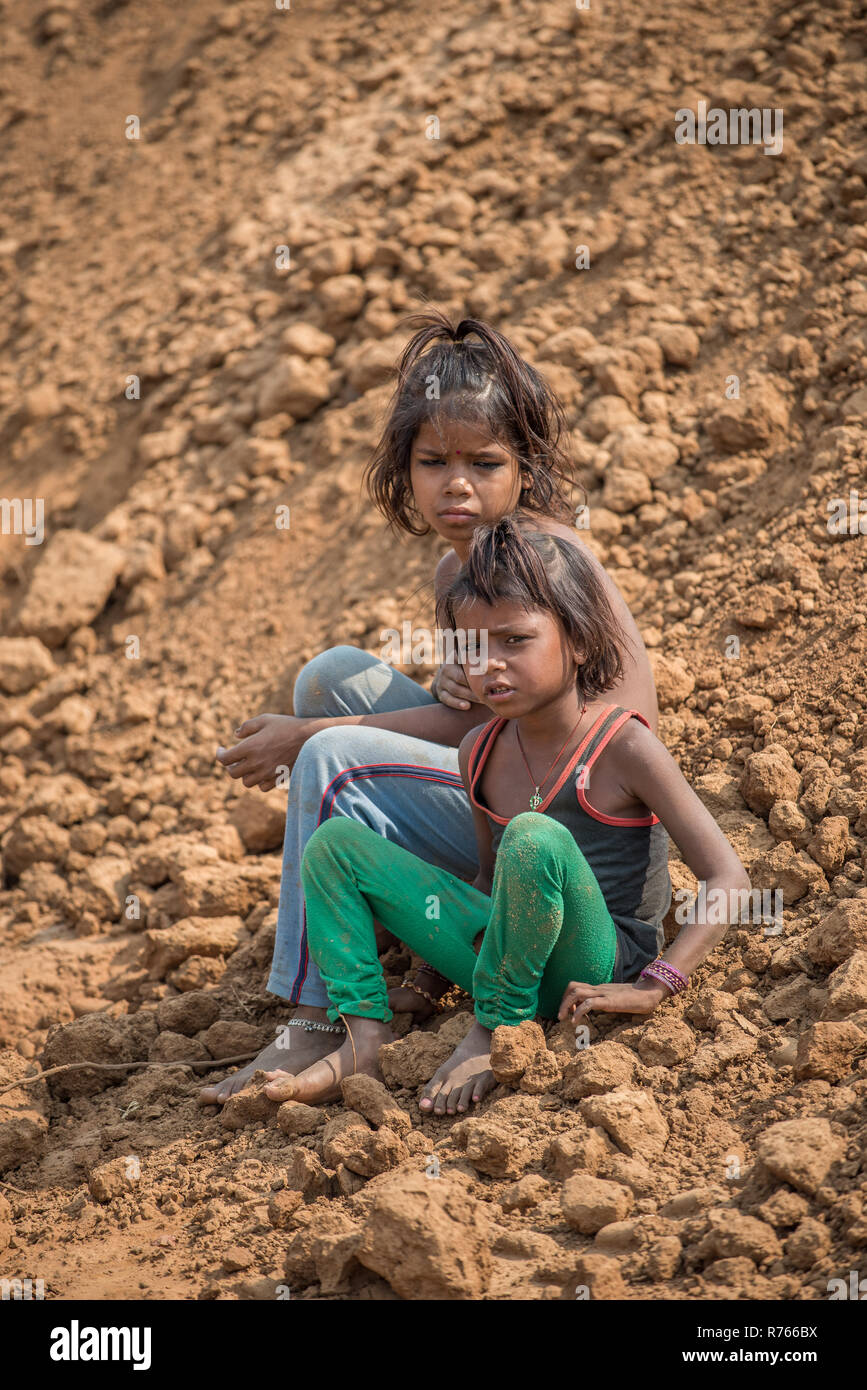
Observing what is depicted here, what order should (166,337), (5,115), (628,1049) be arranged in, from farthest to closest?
(5,115) → (166,337) → (628,1049)

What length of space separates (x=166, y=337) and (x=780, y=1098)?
427 centimetres

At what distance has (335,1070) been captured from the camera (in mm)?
2516

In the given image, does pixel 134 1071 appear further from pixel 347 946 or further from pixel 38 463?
pixel 38 463

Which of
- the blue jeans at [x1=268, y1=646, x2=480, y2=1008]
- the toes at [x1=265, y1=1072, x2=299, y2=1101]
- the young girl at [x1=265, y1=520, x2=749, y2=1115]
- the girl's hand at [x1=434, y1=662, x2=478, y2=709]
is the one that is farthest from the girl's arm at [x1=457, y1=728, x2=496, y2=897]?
the toes at [x1=265, y1=1072, x2=299, y2=1101]

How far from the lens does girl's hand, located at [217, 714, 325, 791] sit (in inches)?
111

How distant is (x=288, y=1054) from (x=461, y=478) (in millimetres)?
1325

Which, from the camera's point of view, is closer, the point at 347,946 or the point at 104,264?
the point at 347,946

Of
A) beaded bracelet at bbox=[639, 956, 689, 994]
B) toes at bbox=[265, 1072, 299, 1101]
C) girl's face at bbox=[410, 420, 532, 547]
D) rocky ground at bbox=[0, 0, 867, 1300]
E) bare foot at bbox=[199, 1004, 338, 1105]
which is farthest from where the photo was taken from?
girl's face at bbox=[410, 420, 532, 547]

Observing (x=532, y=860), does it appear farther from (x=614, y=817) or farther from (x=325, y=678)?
(x=325, y=678)

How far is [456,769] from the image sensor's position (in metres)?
2.75

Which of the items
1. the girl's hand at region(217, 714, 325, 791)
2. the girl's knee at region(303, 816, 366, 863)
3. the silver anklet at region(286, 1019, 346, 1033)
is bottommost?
the silver anklet at region(286, 1019, 346, 1033)

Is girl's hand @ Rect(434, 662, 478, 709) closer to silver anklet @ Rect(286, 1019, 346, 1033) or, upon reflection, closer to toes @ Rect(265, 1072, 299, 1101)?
silver anklet @ Rect(286, 1019, 346, 1033)

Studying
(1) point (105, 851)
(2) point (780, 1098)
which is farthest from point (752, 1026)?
(1) point (105, 851)

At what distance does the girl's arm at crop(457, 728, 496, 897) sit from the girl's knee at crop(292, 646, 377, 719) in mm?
464
